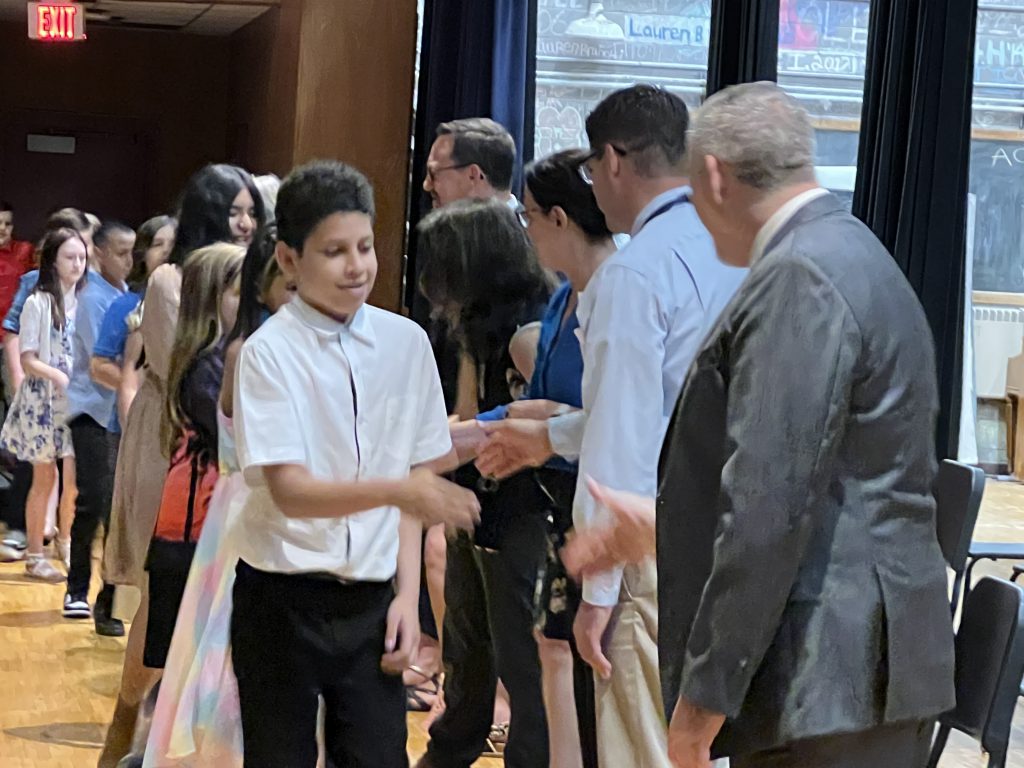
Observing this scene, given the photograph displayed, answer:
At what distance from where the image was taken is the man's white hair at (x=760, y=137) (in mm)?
1953

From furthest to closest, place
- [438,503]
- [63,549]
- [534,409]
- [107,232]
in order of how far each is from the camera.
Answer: [63,549]
[107,232]
[534,409]
[438,503]

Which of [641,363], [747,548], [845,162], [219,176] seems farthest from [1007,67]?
[747,548]

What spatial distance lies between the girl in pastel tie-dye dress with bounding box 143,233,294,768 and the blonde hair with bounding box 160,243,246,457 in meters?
0.28

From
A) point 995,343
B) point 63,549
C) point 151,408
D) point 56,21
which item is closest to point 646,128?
point 151,408

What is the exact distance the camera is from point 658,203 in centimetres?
269

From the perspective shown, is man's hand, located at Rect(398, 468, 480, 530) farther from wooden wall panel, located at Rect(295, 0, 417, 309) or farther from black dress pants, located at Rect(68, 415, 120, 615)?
wooden wall panel, located at Rect(295, 0, 417, 309)

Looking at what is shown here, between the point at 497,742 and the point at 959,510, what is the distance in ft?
5.10

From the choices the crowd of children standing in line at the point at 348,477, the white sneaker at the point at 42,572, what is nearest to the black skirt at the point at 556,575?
the crowd of children standing in line at the point at 348,477

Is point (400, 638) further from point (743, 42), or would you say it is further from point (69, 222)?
point (69, 222)

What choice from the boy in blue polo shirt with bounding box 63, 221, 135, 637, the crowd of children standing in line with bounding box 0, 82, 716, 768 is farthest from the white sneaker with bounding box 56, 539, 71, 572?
the crowd of children standing in line with bounding box 0, 82, 716, 768

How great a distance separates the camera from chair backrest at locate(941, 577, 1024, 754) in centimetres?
273

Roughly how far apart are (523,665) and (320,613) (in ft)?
2.70

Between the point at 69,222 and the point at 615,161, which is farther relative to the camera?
the point at 69,222

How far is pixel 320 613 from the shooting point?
7.91ft
